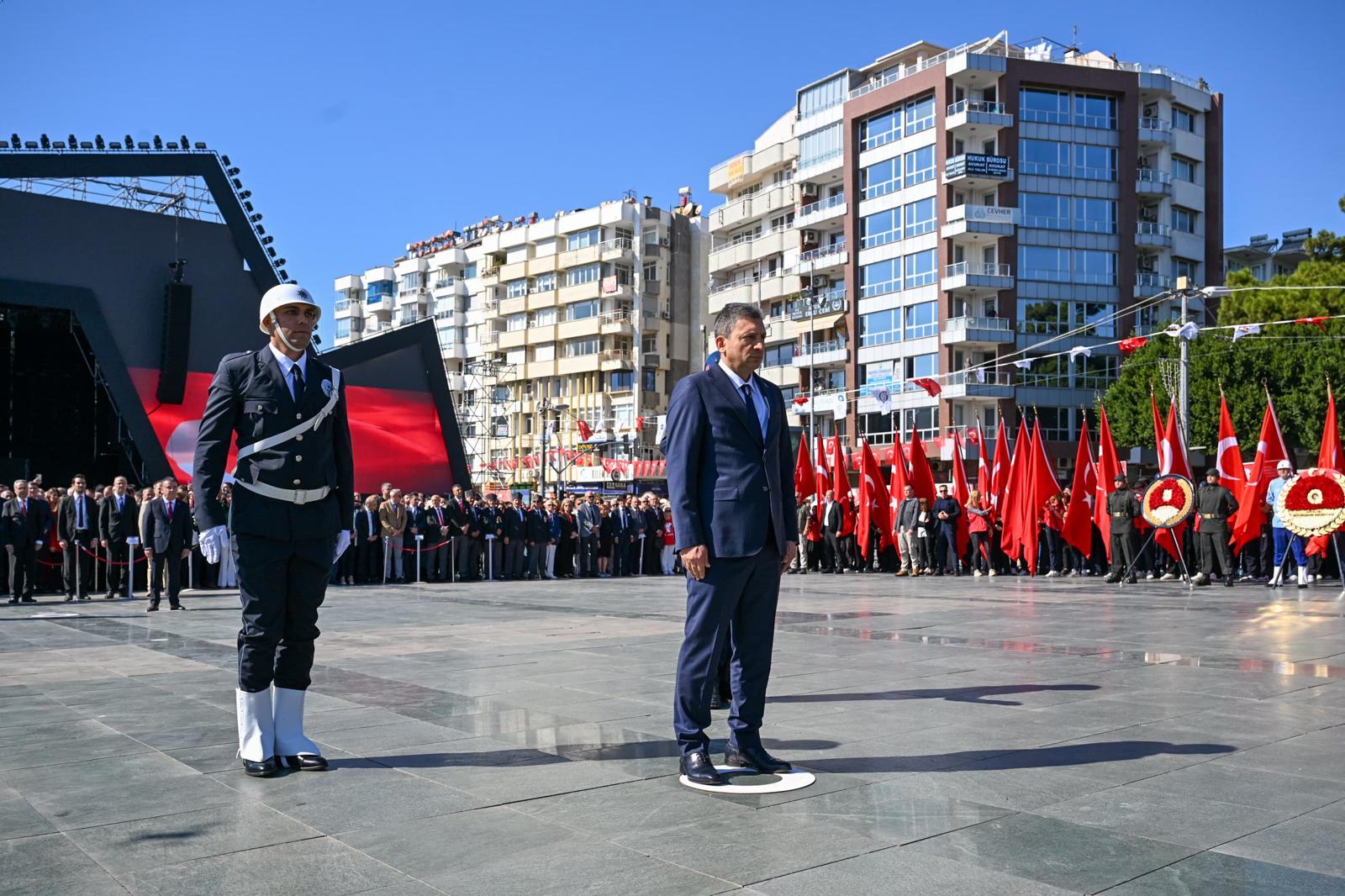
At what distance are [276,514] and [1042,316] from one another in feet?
198

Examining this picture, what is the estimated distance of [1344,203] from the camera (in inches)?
1821

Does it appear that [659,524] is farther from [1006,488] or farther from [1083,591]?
[1083,591]

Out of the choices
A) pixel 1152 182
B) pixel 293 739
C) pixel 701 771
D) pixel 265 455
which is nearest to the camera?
pixel 701 771

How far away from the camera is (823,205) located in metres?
69.9

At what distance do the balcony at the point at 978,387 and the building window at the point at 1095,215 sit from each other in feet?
30.7

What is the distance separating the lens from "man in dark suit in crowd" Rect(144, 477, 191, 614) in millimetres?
16719

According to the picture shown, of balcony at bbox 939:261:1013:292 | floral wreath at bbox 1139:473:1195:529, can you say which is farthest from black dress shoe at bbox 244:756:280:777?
balcony at bbox 939:261:1013:292

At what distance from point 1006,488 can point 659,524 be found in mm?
8956

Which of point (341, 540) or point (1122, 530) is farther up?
point (341, 540)

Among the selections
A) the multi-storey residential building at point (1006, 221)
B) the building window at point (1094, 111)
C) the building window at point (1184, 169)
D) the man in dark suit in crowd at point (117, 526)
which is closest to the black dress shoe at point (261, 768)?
the man in dark suit in crowd at point (117, 526)

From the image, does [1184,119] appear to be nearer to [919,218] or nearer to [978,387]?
[919,218]

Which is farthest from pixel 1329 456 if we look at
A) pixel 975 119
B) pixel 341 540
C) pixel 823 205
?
pixel 823 205

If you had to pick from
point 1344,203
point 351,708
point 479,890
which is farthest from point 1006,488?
point 1344,203

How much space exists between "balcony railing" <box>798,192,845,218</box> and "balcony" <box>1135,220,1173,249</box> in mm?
16165
